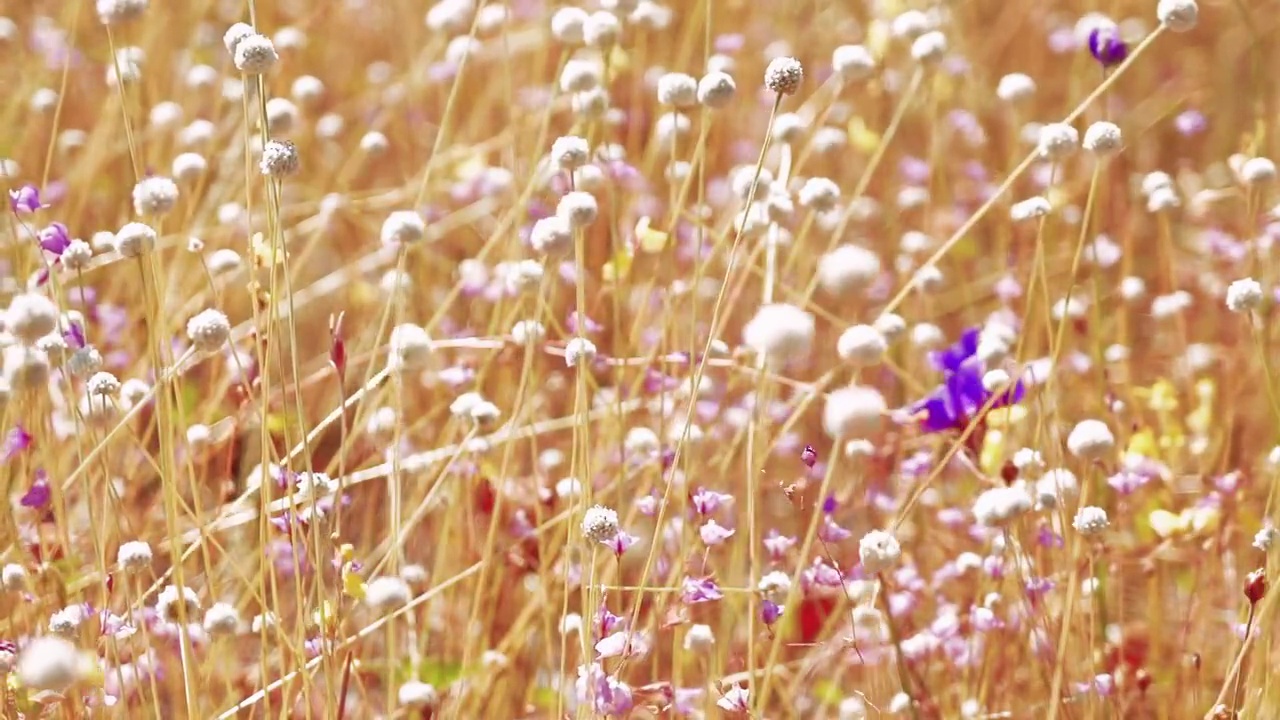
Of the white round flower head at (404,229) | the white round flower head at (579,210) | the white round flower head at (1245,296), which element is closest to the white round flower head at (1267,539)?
the white round flower head at (1245,296)

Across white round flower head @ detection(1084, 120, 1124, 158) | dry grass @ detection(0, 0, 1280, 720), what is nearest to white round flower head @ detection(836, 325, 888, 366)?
dry grass @ detection(0, 0, 1280, 720)

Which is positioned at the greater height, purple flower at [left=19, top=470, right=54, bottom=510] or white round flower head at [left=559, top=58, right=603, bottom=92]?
white round flower head at [left=559, top=58, right=603, bottom=92]

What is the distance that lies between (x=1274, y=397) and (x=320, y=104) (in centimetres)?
134

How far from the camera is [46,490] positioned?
2.80ft

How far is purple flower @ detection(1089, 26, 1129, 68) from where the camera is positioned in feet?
3.19

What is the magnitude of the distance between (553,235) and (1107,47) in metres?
0.44

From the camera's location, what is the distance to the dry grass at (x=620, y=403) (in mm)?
753

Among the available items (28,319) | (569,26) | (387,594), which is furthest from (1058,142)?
(28,319)

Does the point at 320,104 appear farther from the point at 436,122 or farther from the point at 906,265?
the point at 906,265

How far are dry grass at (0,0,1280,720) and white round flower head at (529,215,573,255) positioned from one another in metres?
0.04

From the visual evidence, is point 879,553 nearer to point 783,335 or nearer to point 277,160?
point 783,335

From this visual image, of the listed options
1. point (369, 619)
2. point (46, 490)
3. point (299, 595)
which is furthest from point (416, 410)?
point (299, 595)

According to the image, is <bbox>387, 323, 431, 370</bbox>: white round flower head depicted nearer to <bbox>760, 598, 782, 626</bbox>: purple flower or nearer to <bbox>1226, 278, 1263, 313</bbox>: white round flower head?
<bbox>760, 598, 782, 626</bbox>: purple flower

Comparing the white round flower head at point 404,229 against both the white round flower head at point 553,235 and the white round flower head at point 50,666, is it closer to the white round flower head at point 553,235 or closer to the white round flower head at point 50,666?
the white round flower head at point 553,235
